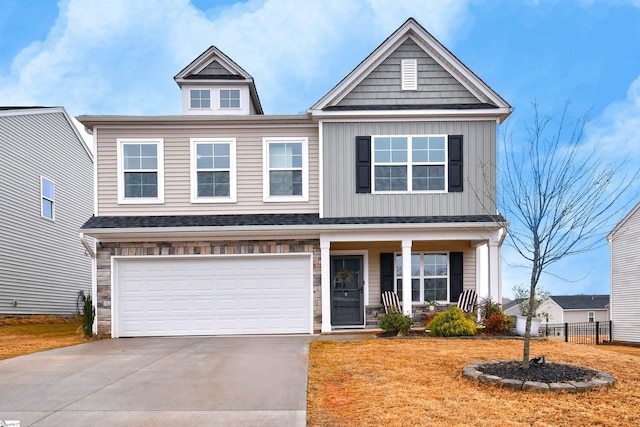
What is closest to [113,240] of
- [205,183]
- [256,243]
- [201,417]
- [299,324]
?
[205,183]

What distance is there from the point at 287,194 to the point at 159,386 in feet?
24.6

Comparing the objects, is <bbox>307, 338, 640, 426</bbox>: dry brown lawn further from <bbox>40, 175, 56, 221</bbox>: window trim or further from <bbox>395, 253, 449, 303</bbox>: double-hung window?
<bbox>40, 175, 56, 221</bbox>: window trim

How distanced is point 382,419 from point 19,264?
676 inches

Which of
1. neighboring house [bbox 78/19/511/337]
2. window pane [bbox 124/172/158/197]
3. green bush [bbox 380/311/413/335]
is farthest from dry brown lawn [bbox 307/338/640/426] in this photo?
window pane [bbox 124/172/158/197]

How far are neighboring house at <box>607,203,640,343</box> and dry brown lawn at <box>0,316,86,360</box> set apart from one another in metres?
23.1

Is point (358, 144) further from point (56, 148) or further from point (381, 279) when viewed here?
point (56, 148)

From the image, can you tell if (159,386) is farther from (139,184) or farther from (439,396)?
(139,184)

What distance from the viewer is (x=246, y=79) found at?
1653 centimetres

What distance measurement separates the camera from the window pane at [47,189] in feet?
66.9

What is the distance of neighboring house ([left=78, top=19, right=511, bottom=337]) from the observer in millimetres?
13859

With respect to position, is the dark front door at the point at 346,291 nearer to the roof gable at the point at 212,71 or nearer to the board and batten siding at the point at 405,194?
the board and batten siding at the point at 405,194

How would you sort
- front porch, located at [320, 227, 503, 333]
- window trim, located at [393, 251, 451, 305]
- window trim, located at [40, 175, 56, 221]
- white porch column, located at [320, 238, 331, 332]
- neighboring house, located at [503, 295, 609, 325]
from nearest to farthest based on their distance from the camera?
white porch column, located at [320, 238, 331, 332]
front porch, located at [320, 227, 503, 333]
window trim, located at [393, 251, 451, 305]
window trim, located at [40, 175, 56, 221]
neighboring house, located at [503, 295, 609, 325]

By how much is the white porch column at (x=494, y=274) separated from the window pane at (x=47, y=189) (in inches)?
645

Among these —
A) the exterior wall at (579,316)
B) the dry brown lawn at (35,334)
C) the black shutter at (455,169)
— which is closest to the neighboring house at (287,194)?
the black shutter at (455,169)
